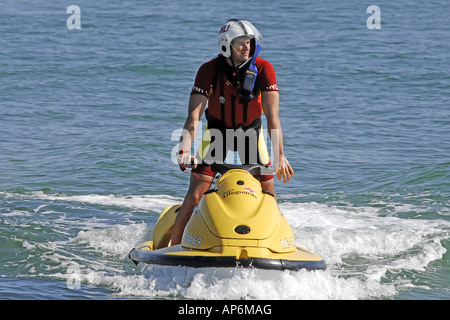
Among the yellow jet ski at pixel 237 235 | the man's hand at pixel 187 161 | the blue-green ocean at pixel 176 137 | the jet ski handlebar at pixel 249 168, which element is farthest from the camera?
the blue-green ocean at pixel 176 137

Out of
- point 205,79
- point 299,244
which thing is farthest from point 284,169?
point 299,244

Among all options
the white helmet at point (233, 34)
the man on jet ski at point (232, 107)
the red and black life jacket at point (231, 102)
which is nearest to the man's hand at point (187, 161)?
the man on jet ski at point (232, 107)

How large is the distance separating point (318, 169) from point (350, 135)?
2.23m

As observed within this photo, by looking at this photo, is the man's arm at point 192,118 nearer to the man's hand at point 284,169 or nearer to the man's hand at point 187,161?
the man's hand at point 187,161

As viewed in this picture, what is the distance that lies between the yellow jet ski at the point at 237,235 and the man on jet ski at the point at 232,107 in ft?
1.23

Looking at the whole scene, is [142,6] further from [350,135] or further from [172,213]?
[172,213]

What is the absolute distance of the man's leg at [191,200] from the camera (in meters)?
6.36

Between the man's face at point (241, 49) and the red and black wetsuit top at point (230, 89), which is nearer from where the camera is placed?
the man's face at point (241, 49)

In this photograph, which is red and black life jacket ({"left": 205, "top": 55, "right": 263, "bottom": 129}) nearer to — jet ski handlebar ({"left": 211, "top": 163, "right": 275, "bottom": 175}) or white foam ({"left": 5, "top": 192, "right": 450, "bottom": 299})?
jet ski handlebar ({"left": 211, "top": 163, "right": 275, "bottom": 175})

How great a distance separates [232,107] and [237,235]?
1274mm

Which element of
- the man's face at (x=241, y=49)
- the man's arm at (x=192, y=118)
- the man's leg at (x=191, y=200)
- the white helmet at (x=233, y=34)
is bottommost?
the man's leg at (x=191, y=200)

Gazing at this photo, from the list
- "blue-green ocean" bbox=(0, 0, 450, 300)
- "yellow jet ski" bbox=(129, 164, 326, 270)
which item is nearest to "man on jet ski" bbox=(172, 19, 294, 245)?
"yellow jet ski" bbox=(129, 164, 326, 270)

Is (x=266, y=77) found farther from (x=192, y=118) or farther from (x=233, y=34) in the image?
(x=192, y=118)

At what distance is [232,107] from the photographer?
20.8ft
